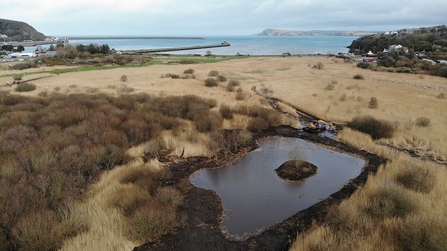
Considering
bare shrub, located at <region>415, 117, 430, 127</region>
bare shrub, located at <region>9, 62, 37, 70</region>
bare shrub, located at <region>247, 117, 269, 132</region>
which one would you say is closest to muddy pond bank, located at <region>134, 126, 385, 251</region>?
bare shrub, located at <region>247, 117, 269, 132</region>

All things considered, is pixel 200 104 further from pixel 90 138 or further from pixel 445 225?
pixel 445 225

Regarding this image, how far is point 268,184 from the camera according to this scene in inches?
456

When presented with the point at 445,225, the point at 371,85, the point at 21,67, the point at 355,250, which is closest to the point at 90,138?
the point at 355,250

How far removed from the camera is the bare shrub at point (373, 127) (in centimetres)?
1686

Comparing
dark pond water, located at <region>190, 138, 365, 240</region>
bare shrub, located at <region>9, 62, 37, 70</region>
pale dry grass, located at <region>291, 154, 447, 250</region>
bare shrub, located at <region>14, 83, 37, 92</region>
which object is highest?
bare shrub, located at <region>9, 62, 37, 70</region>

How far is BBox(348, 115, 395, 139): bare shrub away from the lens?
1686 cm

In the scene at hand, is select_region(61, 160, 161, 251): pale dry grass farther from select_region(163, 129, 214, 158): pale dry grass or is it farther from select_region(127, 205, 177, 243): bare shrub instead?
select_region(163, 129, 214, 158): pale dry grass

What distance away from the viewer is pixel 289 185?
37.9 ft

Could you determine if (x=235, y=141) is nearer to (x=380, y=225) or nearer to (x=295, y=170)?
(x=295, y=170)

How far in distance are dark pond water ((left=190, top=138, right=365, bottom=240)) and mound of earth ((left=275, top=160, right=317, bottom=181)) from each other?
262 millimetres

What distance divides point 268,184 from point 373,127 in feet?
32.1

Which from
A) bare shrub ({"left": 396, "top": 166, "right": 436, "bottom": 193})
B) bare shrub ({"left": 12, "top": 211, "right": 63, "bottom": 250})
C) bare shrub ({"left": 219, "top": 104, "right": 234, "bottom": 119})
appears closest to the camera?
bare shrub ({"left": 12, "top": 211, "right": 63, "bottom": 250})

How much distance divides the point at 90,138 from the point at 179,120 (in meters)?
5.85

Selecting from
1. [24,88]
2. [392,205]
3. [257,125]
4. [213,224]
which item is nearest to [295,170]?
[392,205]
